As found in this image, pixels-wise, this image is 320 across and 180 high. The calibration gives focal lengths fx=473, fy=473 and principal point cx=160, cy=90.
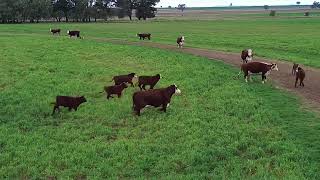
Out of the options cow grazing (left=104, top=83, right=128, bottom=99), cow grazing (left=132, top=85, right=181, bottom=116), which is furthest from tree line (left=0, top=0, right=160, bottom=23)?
cow grazing (left=132, top=85, right=181, bottom=116)

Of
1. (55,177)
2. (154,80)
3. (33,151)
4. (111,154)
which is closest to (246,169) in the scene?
(111,154)

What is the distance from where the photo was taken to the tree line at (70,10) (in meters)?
97.6

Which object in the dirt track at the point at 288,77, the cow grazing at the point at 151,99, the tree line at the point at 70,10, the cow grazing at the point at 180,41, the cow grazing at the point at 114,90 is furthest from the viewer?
the tree line at the point at 70,10

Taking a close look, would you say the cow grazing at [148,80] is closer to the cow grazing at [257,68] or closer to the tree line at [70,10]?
the cow grazing at [257,68]

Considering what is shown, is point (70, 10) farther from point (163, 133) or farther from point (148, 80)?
point (163, 133)

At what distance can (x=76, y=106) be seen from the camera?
1659 centimetres

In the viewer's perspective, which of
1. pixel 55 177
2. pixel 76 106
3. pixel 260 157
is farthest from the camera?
pixel 76 106

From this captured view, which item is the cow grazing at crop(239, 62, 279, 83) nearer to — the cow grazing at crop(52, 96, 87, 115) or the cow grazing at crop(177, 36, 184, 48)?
the cow grazing at crop(52, 96, 87, 115)

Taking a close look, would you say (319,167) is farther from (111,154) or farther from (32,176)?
(32,176)

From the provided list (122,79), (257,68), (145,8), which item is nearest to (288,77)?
(257,68)

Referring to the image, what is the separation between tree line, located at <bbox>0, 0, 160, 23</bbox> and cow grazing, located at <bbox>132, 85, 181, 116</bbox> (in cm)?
8574

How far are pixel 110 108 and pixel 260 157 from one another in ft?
22.0

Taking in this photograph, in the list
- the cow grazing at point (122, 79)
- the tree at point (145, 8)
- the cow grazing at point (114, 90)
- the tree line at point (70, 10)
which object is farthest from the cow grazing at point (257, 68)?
the tree at point (145, 8)

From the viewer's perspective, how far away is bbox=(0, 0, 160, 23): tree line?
97625mm
